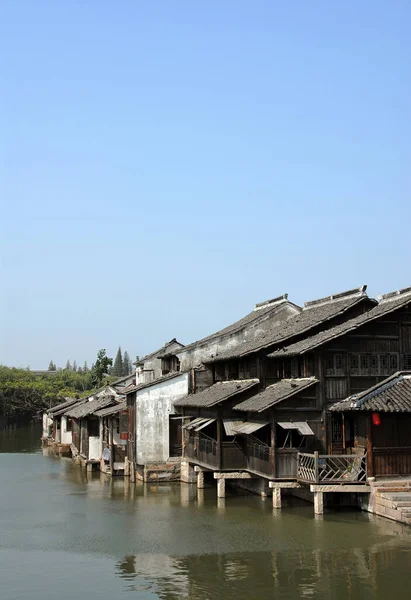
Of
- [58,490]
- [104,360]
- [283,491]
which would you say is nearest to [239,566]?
[283,491]

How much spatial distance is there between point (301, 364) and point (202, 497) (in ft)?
26.9

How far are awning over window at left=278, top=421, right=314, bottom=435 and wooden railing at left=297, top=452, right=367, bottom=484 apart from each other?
963 mm

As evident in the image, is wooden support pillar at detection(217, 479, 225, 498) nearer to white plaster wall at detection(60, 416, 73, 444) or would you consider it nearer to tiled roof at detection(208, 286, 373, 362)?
tiled roof at detection(208, 286, 373, 362)

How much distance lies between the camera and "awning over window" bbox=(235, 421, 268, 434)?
1227 inches

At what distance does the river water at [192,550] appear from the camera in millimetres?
19469

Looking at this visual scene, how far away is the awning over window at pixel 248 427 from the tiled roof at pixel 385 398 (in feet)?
10.7

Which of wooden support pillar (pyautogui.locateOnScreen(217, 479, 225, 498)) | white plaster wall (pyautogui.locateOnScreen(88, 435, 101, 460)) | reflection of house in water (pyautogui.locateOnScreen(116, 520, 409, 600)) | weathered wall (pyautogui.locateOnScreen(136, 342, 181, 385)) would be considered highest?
weathered wall (pyautogui.locateOnScreen(136, 342, 181, 385))

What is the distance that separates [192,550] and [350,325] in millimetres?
12383

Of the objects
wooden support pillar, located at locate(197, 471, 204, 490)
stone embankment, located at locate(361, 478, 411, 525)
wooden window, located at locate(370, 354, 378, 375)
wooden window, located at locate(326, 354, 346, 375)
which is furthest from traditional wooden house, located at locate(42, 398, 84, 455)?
stone embankment, located at locate(361, 478, 411, 525)

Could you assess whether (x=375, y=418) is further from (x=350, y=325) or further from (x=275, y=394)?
(x=275, y=394)

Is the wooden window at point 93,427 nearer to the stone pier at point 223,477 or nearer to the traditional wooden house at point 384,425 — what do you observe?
the stone pier at point 223,477

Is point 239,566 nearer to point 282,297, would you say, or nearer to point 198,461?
A: point 198,461

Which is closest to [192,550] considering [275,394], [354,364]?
[275,394]

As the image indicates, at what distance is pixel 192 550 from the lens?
23484 mm
